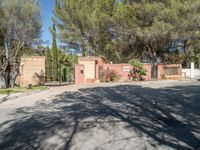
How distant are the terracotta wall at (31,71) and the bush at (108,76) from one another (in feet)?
21.0

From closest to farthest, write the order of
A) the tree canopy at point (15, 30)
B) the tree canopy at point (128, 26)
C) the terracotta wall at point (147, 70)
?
the tree canopy at point (15, 30) < the tree canopy at point (128, 26) < the terracotta wall at point (147, 70)

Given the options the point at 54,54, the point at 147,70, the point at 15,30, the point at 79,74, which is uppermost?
the point at 15,30

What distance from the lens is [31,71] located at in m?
30.7

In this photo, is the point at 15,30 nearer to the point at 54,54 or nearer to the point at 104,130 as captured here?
the point at 54,54

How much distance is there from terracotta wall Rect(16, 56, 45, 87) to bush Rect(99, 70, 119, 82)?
641 centimetres

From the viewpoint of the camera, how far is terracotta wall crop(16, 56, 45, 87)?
30270mm

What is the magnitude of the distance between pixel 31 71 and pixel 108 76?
27.6 feet

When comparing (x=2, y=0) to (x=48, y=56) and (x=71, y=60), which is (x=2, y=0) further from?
(x=71, y=60)

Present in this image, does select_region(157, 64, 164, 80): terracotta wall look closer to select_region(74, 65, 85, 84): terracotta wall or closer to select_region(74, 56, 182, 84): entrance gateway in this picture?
select_region(74, 56, 182, 84): entrance gateway

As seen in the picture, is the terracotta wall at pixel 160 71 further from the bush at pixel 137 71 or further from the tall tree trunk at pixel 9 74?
the tall tree trunk at pixel 9 74

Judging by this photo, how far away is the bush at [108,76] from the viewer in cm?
3356

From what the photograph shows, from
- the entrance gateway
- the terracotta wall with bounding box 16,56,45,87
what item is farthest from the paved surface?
the entrance gateway

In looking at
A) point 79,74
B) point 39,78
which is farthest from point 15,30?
point 79,74

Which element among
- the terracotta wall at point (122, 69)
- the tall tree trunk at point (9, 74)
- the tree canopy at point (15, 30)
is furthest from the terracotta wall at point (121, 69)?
the tall tree trunk at point (9, 74)
